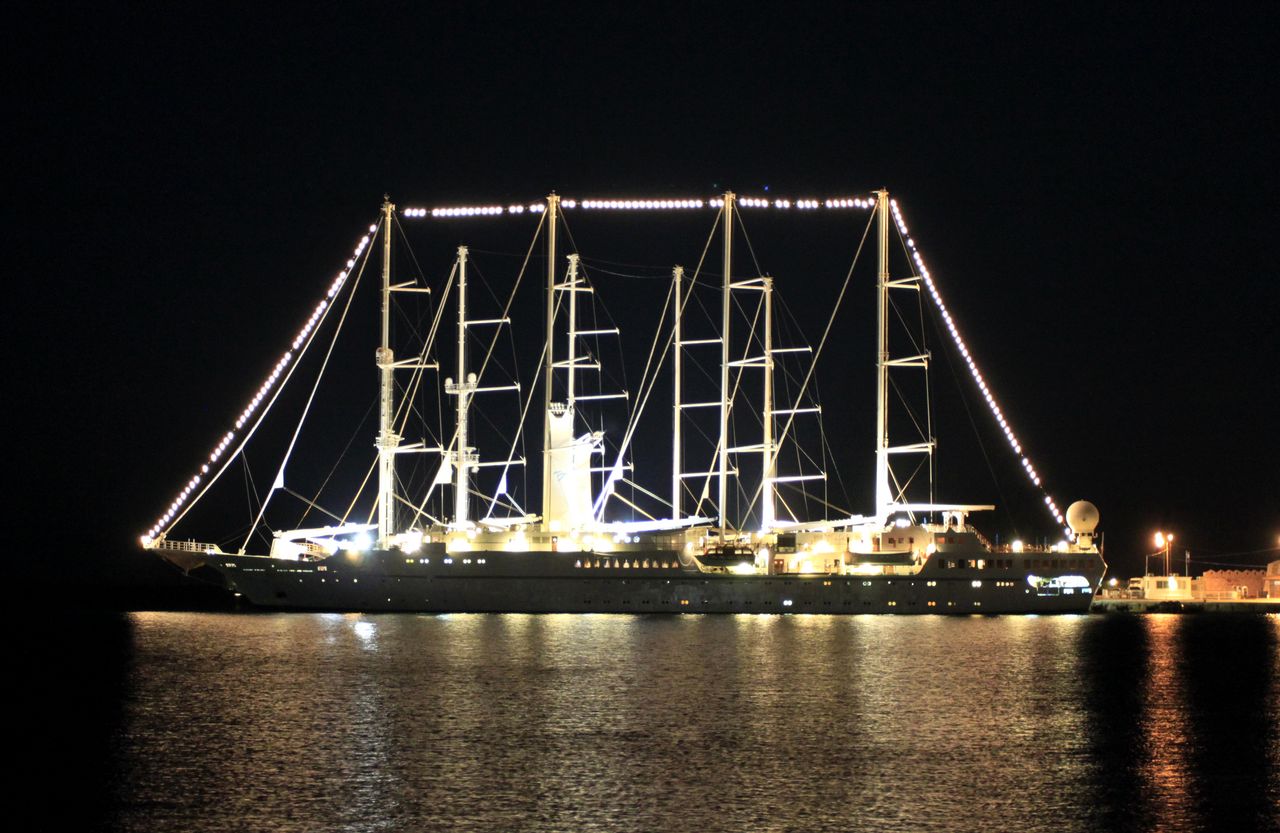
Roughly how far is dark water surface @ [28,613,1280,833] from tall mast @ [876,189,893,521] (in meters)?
15.4

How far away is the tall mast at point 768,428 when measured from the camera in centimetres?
6931

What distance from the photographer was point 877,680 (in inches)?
1503

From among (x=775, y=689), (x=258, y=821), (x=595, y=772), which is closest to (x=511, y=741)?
(x=595, y=772)

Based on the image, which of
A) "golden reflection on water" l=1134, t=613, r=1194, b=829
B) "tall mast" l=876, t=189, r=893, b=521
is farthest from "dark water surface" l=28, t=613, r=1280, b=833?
"tall mast" l=876, t=189, r=893, b=521

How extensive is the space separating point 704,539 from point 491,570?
34.8 ft

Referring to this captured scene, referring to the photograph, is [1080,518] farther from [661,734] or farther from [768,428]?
[661,734]

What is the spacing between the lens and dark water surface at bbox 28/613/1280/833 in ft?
73.3

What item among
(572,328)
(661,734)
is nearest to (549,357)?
(572,328)

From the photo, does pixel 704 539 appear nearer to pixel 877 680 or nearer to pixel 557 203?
pixel 557 203

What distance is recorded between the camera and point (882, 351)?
6644cm

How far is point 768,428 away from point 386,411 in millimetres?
18318

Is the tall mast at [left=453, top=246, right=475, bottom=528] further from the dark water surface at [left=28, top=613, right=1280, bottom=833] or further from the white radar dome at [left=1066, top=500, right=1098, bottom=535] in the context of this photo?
the white radar dome at [left=1066, top=500, right=1098, bottom=535]

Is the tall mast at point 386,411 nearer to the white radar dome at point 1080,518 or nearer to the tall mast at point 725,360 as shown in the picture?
the tall mast at point 725,360

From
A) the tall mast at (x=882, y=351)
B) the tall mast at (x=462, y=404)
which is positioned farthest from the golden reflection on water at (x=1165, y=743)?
the tall mast at (x=462, y=404)
